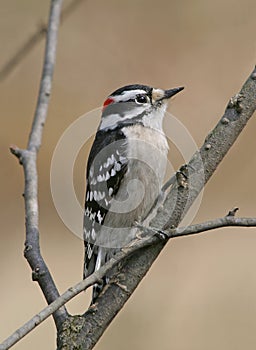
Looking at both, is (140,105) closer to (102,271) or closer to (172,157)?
(172,157)

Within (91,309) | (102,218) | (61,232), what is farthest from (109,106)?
(61,232)

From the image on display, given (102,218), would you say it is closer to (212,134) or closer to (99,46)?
(212,134)

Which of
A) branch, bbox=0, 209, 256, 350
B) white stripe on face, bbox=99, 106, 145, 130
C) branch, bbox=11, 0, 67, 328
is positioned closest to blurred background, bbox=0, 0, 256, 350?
white stripe on face, bbox=99, 106, 145, 130

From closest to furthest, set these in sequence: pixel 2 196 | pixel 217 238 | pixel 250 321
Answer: pixel 250 321 < pixel 217 238 < pixel 2 196

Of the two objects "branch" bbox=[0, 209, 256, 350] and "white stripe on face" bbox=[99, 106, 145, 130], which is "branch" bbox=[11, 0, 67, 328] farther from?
"white stripe on face" bbox=[99, 106, 145, 130]

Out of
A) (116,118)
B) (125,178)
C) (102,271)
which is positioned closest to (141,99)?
(116,118)

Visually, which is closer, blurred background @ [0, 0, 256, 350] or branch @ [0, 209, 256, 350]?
branch @ [0, 209, 256, 350]

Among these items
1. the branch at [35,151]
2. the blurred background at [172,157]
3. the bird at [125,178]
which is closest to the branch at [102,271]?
the branch at [35,151]

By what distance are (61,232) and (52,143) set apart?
56 centimetres

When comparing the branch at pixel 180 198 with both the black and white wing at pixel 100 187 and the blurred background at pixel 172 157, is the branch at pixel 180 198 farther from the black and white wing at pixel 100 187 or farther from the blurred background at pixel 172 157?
the blurred background at pixel 172 157

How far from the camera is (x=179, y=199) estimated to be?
6.10 feet

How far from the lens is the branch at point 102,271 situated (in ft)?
4.91

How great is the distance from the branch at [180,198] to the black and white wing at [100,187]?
1.56 feet

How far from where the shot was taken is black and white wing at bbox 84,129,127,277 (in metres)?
2.35
